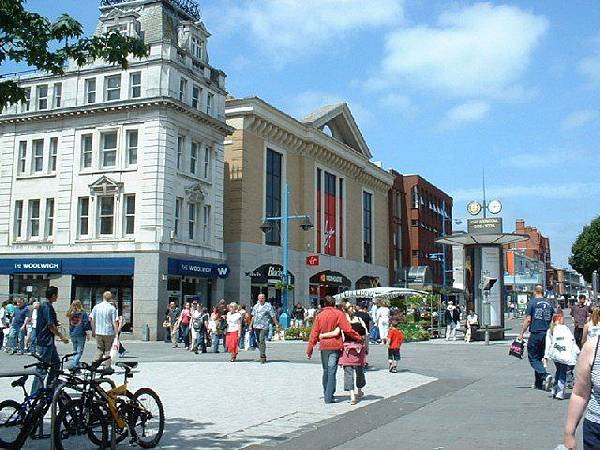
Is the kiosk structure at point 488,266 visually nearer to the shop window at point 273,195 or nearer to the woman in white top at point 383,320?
the woman in white top at point 383,320

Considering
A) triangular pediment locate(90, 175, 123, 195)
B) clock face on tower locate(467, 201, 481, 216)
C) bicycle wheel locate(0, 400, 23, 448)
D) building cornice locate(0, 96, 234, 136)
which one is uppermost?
building cornice locate(0, 96, 234, 136)

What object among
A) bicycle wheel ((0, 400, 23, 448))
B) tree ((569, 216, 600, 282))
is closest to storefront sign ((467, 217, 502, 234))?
bicycle wheel ((0, 400, 23, 448))

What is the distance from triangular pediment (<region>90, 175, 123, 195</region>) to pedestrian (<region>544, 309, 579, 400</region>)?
87.1ft

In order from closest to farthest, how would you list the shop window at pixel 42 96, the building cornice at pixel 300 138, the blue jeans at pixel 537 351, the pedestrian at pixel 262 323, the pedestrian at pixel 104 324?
the blue jeans at pixel 537 351, the pedestrian at pixel 104 324, the pedestrian at pixel 262 323, the shop window at pixel 42 96, the building cornice at pixel 300 138

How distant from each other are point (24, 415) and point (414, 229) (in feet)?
210

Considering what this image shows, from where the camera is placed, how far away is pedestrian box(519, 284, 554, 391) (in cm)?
1309

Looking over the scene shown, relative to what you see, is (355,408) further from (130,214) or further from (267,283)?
(267,283)

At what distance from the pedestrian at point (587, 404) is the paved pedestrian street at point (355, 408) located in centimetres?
395

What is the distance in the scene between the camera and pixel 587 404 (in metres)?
4.33

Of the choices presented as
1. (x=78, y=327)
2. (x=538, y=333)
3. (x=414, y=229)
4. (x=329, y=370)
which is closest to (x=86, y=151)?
(x=78, y=327)

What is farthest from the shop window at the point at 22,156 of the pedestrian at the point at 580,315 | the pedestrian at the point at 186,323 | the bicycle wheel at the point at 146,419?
the bicycle wheel at the point at 146,419

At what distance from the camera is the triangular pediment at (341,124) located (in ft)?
169

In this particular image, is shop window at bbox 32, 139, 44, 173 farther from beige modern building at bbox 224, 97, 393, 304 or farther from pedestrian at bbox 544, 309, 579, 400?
pedestrian at bbox 544, 309, 579, 400

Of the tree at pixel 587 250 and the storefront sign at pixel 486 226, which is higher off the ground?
the tree at pixel 587 250
